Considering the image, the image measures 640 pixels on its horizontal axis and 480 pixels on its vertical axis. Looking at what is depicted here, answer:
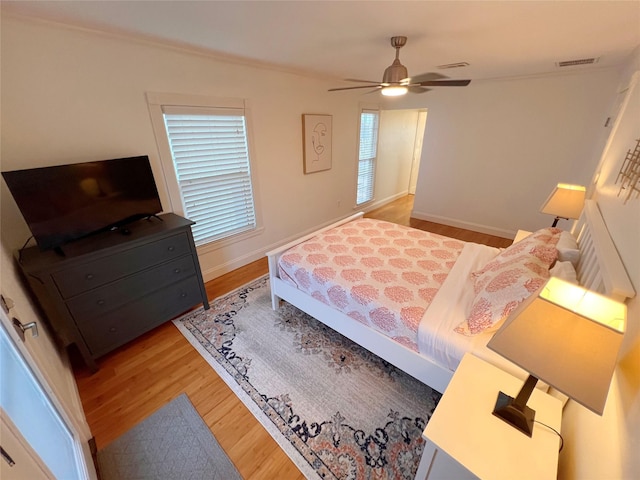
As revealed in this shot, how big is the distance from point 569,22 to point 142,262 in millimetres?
3311

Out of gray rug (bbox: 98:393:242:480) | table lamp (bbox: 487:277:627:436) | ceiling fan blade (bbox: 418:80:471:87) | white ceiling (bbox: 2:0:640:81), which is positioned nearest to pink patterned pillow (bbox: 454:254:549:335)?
table lamp (bbox: 487:277:627:436)

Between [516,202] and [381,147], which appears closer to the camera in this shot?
[516,202]

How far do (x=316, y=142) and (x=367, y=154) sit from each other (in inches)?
59.0

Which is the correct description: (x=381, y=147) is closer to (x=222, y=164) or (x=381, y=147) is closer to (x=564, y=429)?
(x=222, y=164)

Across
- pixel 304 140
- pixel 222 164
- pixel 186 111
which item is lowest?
pixel 222 164

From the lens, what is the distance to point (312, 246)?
2.43 m

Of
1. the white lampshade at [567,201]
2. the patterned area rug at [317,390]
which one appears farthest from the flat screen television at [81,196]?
the white lampshade at [567,201]

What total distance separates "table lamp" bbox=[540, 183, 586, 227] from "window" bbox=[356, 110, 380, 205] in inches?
117

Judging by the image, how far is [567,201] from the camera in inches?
83.0

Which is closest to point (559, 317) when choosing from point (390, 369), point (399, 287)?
point (399, 287)

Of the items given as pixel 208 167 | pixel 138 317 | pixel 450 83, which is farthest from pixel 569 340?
pixel 208 167

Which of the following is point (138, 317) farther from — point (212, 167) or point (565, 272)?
point (565, 272)

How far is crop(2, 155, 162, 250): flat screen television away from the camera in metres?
1.58

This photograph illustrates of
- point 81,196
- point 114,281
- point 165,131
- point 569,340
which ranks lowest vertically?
point 114,281
